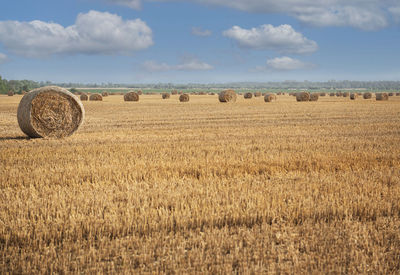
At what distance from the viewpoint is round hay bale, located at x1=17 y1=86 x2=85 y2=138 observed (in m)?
13.8

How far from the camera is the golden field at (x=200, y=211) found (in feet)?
14.0

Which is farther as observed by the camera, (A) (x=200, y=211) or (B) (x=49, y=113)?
(B) (x=49, y=113)

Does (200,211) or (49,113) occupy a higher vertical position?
(49,113)

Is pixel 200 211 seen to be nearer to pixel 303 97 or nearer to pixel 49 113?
pixel 49 113

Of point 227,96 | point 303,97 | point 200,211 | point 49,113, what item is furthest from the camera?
point 303,97

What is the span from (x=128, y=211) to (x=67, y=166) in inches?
144

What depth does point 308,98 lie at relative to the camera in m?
46.2

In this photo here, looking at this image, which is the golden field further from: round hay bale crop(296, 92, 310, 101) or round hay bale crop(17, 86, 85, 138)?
round hay bale crop(296, 92, 310, 101)

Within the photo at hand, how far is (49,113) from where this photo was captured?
45.9ft

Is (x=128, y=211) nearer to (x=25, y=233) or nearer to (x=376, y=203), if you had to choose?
(x=25, y=233)

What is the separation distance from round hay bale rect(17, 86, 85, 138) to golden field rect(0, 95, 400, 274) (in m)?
2.96

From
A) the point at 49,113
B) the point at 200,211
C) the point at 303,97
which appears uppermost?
the point at 303,97

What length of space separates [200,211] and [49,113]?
999 centimetres

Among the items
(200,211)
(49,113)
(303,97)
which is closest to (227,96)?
(303,97)
